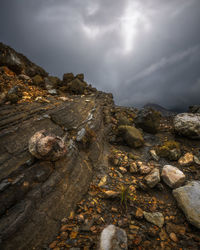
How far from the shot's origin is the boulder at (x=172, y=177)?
133 inches

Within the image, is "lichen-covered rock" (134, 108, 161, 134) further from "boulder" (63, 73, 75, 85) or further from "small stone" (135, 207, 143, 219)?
"boulder" (63, 73, 75, 85)

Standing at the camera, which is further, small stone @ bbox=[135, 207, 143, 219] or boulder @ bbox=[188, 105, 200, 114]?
boulder @ bbox=[188, 105, 200, 114]

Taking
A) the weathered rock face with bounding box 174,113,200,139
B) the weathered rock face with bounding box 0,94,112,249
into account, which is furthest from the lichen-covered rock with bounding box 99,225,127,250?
the weathered rock face with bounding box 174,113,200,139

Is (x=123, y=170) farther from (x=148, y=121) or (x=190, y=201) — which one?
(x=148, y=121)

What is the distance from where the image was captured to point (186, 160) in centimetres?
442

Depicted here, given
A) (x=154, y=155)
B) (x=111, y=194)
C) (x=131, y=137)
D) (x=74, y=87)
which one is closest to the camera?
(x=111, y=194)

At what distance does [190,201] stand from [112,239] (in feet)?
7.49

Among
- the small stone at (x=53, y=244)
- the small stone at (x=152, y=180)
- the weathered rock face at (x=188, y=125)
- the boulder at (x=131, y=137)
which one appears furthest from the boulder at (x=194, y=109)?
the small stone at (x=53, y=244)

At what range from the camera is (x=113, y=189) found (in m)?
3.29

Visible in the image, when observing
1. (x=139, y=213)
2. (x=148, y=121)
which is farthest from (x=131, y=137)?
(x=139, y=213)

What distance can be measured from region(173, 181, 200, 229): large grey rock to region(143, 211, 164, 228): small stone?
24.7 inches

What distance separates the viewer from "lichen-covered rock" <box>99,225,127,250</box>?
1895mm

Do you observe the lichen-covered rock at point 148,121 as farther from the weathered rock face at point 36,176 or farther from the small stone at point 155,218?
the small stone at point 155,218

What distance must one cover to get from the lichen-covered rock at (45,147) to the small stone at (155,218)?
2788 millimetres
